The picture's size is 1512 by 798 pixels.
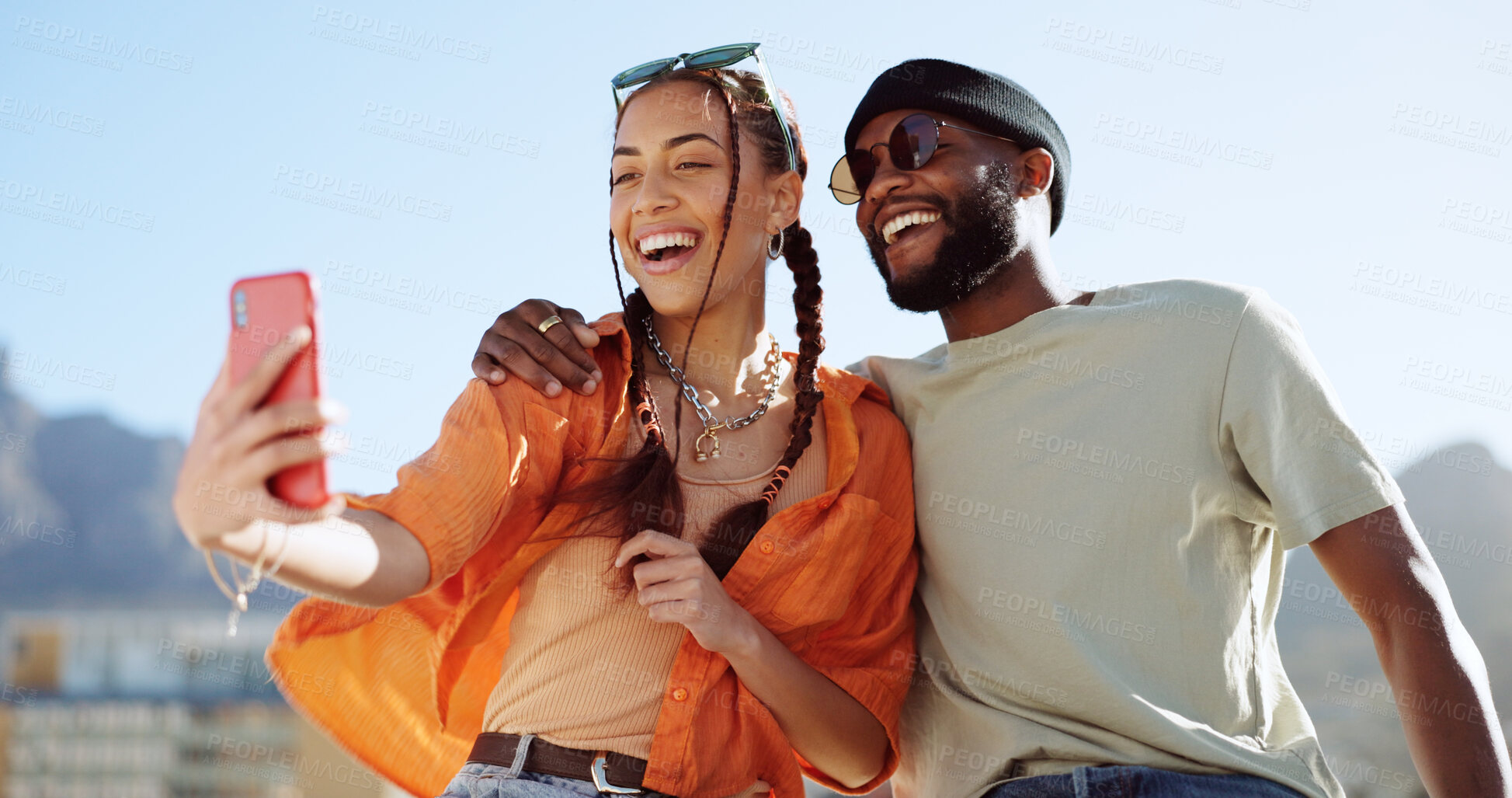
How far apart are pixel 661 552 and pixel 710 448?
607 millimetres

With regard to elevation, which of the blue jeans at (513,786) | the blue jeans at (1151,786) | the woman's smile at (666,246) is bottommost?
the blue jeans at (1151,786)

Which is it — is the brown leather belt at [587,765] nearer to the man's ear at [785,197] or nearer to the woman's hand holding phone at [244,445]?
the woman's hand holding phone at [244,445]

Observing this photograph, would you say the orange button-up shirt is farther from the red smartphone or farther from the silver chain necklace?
the red smartphone

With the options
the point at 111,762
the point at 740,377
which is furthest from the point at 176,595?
the point at 740,377

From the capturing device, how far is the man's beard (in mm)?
3359

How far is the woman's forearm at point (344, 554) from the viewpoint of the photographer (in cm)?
154

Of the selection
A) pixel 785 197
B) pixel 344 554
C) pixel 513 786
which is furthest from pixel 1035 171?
pixel 344 554

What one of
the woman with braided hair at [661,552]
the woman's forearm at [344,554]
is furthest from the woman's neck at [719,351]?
the woman's forearm at [344,554]

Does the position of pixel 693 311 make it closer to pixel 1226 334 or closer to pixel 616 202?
pixel 616 202

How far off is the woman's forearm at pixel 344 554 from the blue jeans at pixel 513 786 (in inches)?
22.9

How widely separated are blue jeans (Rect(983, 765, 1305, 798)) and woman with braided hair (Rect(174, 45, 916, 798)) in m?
0.53

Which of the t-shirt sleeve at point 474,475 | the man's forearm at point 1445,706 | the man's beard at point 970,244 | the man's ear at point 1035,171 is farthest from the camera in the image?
the man's ear at point 1035,171

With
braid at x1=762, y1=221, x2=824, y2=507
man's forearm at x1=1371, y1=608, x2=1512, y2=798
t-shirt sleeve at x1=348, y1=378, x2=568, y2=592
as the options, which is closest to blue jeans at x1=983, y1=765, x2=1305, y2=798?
man's forearm at x1=1371, y1=608, x2=1512, y2=798

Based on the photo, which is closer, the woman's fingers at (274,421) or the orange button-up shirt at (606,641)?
the woman's fingers at (274,421)
